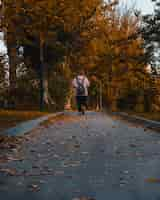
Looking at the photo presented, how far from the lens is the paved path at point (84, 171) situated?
4234mm

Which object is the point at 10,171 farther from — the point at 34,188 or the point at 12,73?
the point at 12,73

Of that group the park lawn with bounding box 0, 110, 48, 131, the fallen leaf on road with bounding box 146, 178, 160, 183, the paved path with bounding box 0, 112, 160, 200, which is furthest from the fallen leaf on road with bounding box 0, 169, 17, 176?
the park lawn with bounding box 0, 110, 48, 131

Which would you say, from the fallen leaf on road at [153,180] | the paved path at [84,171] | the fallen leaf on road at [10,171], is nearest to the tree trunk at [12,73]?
the paved path at [84,171]

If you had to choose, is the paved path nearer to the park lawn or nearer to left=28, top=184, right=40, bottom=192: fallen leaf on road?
left=28, top=184, right=40, bottom=192: fallen leaf on road

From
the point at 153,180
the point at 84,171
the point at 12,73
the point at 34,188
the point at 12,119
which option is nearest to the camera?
the point at 34,188

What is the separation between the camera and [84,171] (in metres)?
5.41

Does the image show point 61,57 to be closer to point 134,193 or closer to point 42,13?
point 42,13

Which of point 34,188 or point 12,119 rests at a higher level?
point 12,119

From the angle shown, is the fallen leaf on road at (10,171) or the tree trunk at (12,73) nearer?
the fallen leaf on road at (10,171)

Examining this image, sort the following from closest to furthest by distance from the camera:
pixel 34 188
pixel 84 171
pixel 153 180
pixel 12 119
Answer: pixel 34 188 → pixel 153 180 → pixel 84 171 → pixel 12 119

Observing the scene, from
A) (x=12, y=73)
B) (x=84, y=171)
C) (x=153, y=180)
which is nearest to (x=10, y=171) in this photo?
(x=84, y=171)

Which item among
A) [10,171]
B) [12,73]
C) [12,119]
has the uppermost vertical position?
[12,73]

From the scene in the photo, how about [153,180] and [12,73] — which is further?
[12,73]

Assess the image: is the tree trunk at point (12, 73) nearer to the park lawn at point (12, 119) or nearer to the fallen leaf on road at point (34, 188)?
the park lawn at point (12, 119)
